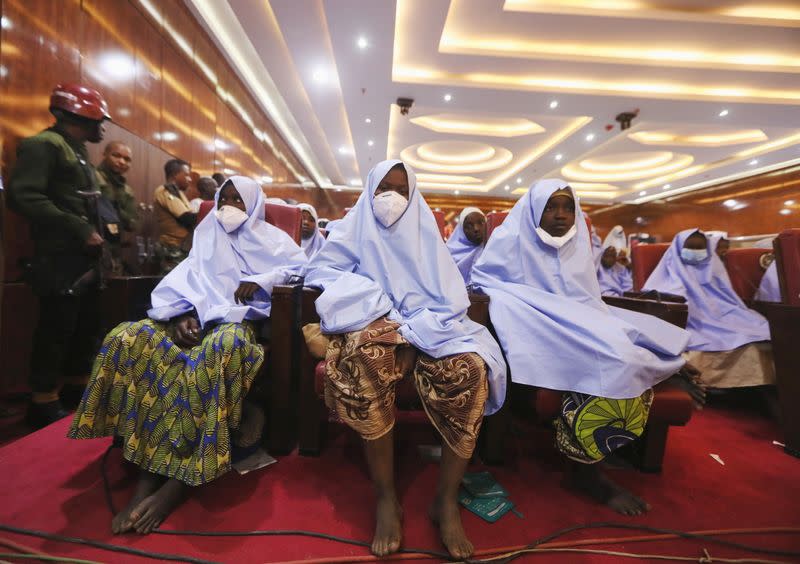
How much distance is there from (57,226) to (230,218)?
103 centimetres

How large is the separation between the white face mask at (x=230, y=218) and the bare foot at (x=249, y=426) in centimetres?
95

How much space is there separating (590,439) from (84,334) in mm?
2992

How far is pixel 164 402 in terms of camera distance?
1264 mm

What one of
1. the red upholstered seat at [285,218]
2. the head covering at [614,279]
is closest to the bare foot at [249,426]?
the red upholstered seat at [285,218]

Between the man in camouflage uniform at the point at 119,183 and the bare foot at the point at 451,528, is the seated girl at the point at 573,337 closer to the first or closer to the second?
the bare foot at the point at 451,528

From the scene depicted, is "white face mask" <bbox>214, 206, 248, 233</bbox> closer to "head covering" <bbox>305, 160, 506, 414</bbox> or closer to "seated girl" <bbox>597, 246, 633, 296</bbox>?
"head covering" <bbox>305, 160, 506, 414</bbox>

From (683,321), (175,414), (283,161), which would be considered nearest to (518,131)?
(283,161)

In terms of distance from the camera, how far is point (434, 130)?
296 inches

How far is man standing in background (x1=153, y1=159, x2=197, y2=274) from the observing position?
2947 mm

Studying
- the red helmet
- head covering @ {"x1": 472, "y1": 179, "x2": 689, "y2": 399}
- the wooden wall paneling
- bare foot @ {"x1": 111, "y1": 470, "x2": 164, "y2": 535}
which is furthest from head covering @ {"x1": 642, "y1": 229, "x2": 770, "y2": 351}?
the wooden wall paneling

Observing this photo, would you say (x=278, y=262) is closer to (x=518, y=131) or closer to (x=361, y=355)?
(x=361, y=355)

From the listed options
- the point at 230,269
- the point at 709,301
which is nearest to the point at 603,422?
the point at 230,269

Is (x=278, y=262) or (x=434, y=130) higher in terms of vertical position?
(x=434, y=130)

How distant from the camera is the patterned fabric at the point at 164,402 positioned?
1.22 m
